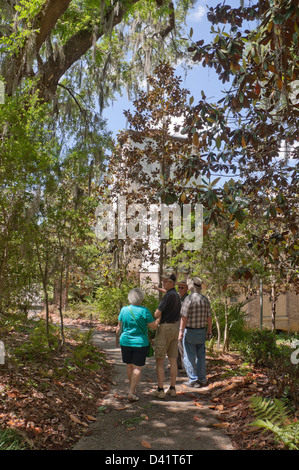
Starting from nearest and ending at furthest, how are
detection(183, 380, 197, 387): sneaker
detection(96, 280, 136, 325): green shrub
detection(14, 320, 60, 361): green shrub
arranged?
1. detection(14, 320, 60, 361): green shrub
2. detection(183, 380, 197, 387): sneaker
3. detection(96, 280, 136, 325): green shrub

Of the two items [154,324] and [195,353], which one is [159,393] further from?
[195,353]

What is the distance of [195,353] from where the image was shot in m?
6.84

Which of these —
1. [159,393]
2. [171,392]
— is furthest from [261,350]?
[159,393]

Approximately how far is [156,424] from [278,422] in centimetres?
145

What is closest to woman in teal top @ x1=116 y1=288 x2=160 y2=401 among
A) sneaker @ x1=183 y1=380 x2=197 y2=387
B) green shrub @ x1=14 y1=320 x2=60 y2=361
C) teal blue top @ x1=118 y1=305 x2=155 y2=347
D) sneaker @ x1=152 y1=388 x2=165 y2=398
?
teal blue top @ x1=118 y1=305 x2=155 y2=347

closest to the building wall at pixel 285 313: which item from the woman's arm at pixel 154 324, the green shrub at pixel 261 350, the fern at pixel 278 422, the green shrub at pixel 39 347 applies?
the green shrub at pixel 261 350

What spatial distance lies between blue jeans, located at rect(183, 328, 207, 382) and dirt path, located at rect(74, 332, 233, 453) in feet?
0.93

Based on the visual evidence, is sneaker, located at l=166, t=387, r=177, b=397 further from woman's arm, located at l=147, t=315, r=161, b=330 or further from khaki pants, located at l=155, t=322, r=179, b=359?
woman's arm, located at l=147, t=315, r=161, b=330

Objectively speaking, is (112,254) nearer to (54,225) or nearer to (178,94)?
(178,94)

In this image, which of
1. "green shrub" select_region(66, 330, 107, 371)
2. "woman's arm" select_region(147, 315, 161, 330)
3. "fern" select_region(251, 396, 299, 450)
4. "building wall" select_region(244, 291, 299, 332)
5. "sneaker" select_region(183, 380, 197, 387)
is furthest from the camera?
"building wall" select_region(244, 291, 299, 332)

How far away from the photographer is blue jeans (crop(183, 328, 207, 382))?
6746mm

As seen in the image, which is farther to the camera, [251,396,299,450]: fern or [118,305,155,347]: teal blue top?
[118,305,155,347]: teal blue top

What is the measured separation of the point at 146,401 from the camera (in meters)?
5.76

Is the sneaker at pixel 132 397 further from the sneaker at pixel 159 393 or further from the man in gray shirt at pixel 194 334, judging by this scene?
the man in gray shirt at pixel 194 334
